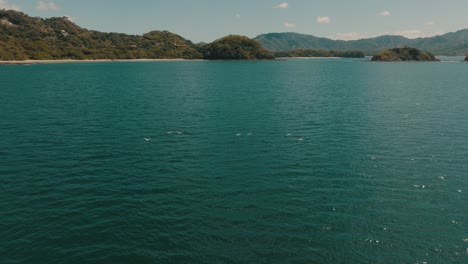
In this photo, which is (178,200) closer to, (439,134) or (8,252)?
(8,252)

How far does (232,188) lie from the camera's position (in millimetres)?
45312

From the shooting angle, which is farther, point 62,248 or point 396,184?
point 396,184

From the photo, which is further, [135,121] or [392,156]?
[135,121]

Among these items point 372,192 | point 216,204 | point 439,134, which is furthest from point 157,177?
point 439,134

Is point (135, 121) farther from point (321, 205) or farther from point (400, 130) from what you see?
point (400, 130)

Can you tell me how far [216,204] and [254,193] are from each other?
6013mm

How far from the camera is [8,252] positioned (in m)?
30.5

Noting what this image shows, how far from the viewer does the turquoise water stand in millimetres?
31938

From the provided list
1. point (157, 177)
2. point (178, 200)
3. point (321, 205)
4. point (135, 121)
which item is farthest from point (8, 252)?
point (135, 121)

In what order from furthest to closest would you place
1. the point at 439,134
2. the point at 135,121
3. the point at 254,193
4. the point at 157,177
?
the point at 135,121, the point at 439,134, the point at 157,177, the point at 254,193

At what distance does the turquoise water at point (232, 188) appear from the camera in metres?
31.9

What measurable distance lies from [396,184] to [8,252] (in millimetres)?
46955

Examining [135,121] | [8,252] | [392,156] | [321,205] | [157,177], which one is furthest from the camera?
[135,121]

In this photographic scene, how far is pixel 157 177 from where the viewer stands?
161ft
